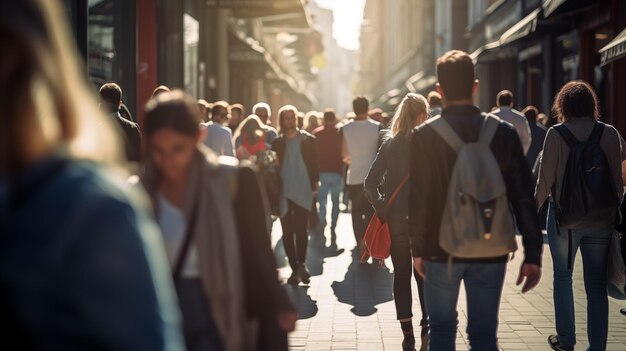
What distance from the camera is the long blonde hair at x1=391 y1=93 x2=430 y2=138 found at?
283 inches

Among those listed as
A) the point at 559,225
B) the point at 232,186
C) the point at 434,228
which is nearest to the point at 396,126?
the point at 559,225

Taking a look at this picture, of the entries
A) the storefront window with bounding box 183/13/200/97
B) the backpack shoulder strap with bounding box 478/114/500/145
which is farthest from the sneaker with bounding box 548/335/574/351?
the storefront window with bounding box 183/13/200/97

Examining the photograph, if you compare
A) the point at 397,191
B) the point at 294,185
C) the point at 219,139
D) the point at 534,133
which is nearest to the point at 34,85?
the point at 397,191

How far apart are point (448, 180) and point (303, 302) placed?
479 centimetres

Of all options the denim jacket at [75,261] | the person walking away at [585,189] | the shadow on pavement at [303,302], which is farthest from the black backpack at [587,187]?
the denim jacket at [75,261]

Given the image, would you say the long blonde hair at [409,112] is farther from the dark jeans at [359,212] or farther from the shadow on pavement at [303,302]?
the dark jeans at [359,212]

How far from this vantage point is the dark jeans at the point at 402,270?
7.28m

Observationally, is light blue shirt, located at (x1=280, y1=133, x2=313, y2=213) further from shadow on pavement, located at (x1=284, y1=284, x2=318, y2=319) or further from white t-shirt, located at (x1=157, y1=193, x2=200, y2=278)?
white t-shirt, located at (x1=157, y1=193, x2=200, y2=278)

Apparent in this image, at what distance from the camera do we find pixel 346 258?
1302 centimetres

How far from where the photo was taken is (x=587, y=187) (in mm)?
6570

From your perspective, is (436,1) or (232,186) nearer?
(232,186)

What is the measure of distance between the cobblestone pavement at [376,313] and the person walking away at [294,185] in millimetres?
322

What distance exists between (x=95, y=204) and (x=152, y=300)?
21 centimetres

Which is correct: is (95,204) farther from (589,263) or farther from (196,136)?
(589,263)
